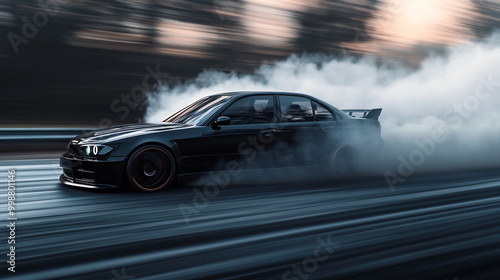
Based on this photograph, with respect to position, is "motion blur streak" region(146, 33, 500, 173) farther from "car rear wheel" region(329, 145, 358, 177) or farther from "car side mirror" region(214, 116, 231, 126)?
"car side mirror" region(214, 116, 231, 126)

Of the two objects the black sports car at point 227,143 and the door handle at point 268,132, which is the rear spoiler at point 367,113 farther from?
the door handle at point 268,132

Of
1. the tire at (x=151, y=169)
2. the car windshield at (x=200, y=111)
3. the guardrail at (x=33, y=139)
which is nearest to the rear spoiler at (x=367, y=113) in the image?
the car windshield at (x=200, y=111)

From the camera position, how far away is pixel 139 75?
17766mm

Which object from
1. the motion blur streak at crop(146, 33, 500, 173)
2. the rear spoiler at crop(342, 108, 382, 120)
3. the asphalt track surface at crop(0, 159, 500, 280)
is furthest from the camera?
the motion blur streak at crop(146, 33, 500, 173)

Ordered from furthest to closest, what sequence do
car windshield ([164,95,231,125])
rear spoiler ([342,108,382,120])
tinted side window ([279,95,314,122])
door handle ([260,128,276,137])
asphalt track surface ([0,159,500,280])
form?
rear spoiler ([342,108,382,120]) → tinted side window ([279,95,314,122]) → door handle ([260,128,276,137]) → car windshield ([164,95,231,125]) → asphalt track surface ([0,159,500,280])

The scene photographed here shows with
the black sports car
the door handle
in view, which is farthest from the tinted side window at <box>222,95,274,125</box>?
the door handle

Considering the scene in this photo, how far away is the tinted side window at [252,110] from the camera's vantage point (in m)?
7.00

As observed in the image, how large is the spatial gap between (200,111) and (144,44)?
10.7 metres

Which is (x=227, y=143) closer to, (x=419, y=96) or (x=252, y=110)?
(x=252, y=110)

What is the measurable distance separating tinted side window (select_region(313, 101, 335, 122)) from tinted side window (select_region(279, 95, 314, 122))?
8 centimetres

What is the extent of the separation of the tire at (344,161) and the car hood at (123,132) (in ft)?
7.46

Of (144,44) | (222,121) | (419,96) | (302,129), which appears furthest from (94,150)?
(144,44)

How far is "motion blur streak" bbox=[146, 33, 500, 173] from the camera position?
1034cm

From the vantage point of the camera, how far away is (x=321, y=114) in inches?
300
